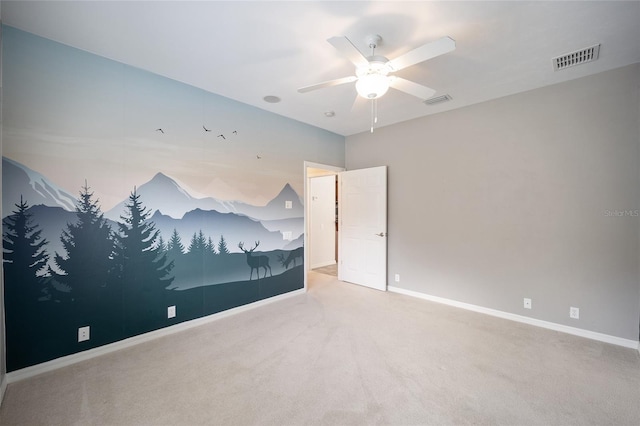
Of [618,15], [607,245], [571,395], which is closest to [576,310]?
[607,245]

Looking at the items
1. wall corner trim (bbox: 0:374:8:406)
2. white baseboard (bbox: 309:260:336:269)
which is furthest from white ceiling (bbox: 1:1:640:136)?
white baseboard (bbox: 309:260:336:269)

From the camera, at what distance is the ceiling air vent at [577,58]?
245 cm

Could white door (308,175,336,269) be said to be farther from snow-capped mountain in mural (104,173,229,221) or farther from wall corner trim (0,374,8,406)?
wall corner trim (0,374,8,406)

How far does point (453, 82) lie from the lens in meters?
3.05

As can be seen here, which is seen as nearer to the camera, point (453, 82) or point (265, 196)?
point (453, 82)

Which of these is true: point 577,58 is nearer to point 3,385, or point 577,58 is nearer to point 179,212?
point 179,212

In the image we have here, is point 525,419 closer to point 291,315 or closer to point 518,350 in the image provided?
point 518,350

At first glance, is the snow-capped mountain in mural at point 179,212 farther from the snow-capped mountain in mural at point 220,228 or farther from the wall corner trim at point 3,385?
the wall corner trim at point 3,385

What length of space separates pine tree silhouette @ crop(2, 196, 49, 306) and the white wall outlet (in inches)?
18.5

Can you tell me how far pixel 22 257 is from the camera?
2.22 meters

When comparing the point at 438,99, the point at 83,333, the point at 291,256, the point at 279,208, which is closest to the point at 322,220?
the point at 291,256

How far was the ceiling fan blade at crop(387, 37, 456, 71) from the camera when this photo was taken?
66.3 inches

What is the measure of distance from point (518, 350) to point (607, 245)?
1.51m

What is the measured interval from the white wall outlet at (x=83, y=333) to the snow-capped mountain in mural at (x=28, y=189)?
113 cm
